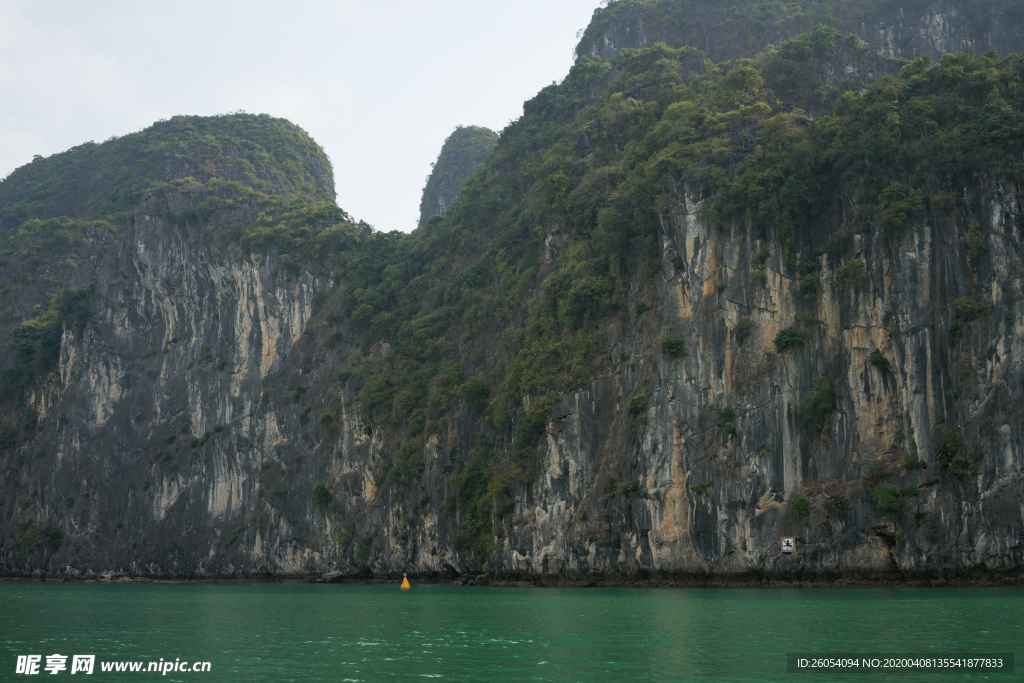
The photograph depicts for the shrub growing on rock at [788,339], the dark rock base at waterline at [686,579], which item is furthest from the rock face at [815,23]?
the dark rock base at waterline at [686,579]

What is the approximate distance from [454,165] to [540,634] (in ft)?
276

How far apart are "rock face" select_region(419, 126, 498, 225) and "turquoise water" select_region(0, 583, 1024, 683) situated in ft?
235

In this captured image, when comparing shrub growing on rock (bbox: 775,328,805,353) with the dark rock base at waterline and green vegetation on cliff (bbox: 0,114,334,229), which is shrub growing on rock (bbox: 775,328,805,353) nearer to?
the dark rock base at waterline

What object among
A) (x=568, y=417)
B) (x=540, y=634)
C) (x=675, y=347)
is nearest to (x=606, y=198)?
(x=675, y=347)

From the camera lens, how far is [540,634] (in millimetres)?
20078

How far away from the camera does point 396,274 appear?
5978cm

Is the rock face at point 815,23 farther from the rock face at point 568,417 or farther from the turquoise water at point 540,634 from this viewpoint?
the turquoise water at point 540,634

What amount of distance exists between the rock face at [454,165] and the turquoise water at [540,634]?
235 feet

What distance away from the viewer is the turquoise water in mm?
14992

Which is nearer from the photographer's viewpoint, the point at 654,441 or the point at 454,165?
the point at 654,441

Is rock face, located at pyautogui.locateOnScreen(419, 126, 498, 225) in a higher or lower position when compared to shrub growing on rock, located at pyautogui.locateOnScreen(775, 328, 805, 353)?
higher

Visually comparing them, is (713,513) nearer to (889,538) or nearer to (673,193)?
(889,538)

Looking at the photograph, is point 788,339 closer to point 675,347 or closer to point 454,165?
point 675,347

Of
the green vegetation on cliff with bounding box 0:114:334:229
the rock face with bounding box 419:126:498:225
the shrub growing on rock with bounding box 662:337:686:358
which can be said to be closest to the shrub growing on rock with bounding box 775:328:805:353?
the shrub growing on rock with bounding box 662:337:686:358
